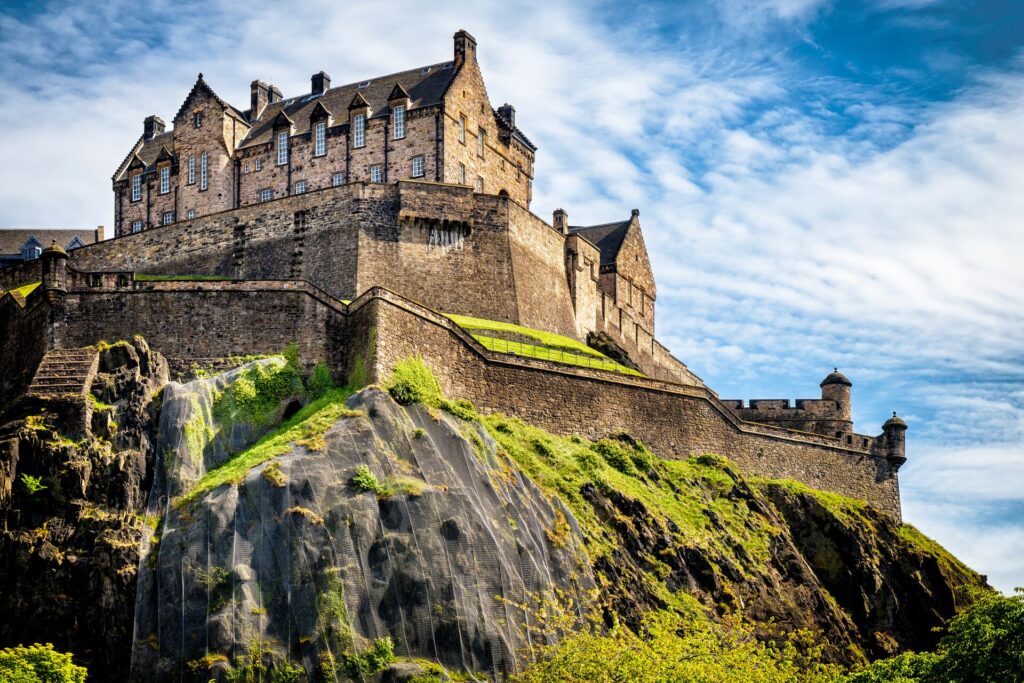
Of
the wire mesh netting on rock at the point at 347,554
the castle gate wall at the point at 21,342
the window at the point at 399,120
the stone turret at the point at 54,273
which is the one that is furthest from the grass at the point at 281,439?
the window at the point at 399,120

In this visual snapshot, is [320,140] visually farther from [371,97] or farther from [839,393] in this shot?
[839,393]

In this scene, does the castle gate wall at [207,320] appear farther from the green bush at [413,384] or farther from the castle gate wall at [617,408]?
the green bush at [413,384]

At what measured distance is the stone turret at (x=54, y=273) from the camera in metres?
57.8

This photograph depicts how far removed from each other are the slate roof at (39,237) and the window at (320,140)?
20.3m

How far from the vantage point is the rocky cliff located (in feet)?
156

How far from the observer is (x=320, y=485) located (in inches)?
1994

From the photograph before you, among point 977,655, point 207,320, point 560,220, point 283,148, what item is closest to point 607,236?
point 560,220

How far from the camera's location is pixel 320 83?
81.2 metres

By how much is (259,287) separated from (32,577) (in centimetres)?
1495

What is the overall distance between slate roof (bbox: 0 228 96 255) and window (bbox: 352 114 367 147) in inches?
881

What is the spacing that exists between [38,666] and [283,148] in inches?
1525

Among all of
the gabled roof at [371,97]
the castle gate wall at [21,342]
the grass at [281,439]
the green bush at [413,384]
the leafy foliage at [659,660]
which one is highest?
the gabled roof at [371,97]

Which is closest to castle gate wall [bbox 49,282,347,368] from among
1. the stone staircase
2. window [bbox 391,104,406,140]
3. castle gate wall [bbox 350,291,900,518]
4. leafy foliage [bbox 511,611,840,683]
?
the stone staircase

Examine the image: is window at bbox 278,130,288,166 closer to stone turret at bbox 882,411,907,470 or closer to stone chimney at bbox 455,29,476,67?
stone chimney at bbox 455,29,476,67
